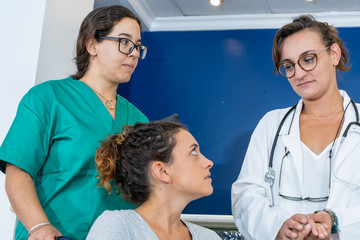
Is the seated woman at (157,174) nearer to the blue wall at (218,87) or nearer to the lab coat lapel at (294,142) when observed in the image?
the lab coat lapel at (294,142)

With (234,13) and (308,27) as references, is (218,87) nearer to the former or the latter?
(234,13)

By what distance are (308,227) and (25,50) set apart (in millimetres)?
1489

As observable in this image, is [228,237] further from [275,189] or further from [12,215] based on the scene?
[12,215]

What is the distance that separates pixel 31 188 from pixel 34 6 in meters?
1.10

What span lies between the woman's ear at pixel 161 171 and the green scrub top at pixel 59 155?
212 millimetres

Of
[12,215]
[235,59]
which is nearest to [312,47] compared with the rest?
[12,215]

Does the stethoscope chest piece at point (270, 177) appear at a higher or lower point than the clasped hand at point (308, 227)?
higher

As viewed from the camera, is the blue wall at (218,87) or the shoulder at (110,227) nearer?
the shoulder at (110,227)

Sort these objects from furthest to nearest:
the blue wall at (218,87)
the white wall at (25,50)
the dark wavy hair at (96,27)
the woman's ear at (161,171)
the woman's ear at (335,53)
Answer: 1. the blue wall at (218,87)
2. the white wall at (25,50)
3. the woman's ear at (335,53)
4. the dark wavy hair at (96,27)
5. the woman's ear at (161,171)

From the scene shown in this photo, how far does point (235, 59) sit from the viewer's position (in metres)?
3.79

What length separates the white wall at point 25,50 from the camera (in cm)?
219

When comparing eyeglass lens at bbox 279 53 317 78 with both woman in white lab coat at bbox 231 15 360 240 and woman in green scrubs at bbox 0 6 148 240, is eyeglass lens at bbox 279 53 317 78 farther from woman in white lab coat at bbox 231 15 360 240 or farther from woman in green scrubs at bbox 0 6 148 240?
woman in green scrubs at bbox 0 6 148 240

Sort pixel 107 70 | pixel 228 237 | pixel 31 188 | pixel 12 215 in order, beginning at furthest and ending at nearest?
pixel 228 237
pixel 12 215
pixel 107 70
pixel 31 188

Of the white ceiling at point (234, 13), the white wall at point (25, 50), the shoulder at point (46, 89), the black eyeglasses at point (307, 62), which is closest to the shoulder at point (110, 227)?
the shoulder at point (46, 89)
